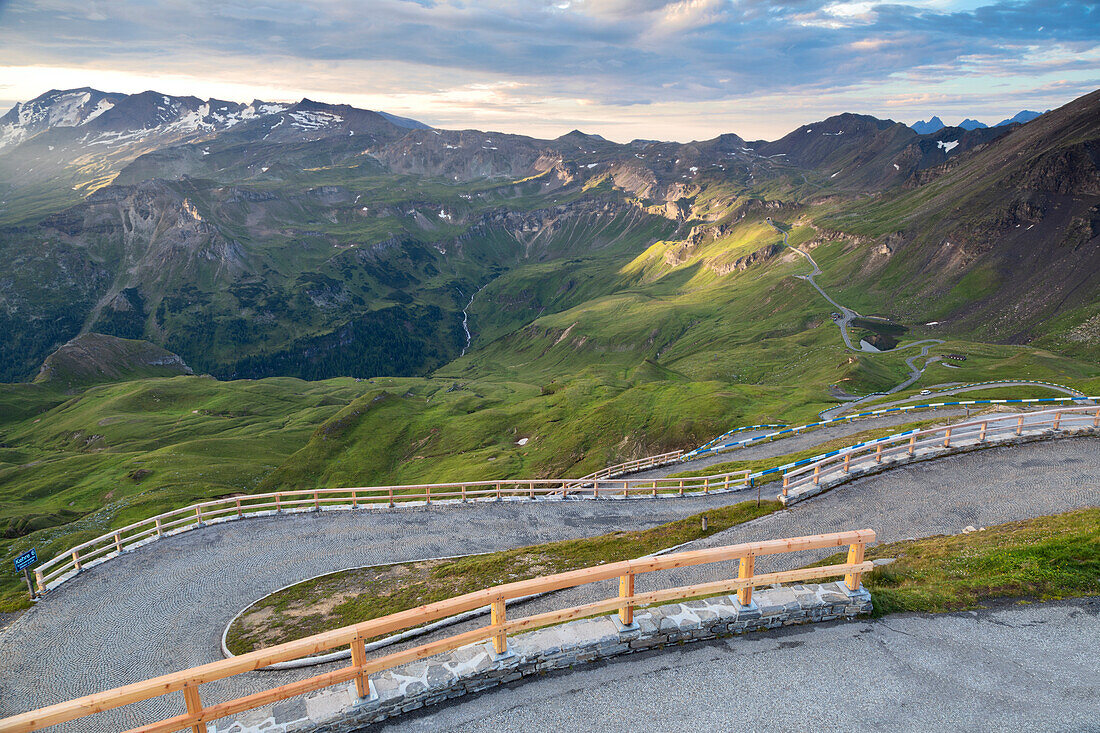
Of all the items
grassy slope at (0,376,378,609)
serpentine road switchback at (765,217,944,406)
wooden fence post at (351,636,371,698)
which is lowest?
grassy slope at (0,376,378,609)

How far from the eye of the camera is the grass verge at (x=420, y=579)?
19562 millimetres

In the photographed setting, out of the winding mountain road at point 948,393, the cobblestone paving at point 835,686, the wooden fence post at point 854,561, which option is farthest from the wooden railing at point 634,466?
the cobblestone paving at point 835,686

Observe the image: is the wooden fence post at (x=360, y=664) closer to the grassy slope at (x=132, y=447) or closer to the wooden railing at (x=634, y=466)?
the grassy slope at (x=132, y=447)

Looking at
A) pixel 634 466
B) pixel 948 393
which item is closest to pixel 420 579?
pixel 634 466

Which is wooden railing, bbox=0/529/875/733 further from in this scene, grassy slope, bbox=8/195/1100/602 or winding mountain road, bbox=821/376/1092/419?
winding mountain road, bbox=821/376/1092/419

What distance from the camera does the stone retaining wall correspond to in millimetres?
9656

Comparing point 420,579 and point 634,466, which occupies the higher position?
point 420,579

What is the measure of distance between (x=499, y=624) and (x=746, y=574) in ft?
17.0

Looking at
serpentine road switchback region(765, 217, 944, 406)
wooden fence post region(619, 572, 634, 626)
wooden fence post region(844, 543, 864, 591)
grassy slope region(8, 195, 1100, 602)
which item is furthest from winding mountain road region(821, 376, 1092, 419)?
wooden fence post region(619, 572, 634, 626)

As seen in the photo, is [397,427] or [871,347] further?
[871,347]

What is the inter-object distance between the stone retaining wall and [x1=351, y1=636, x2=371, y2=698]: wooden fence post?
0.13 metres

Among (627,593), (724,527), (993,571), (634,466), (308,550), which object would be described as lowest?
(634,466)

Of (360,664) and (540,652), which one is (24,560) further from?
(540,652)

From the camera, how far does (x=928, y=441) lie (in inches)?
992
